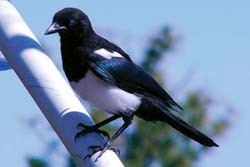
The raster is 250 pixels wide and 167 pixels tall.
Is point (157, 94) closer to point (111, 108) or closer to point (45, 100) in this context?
point (111, 108)

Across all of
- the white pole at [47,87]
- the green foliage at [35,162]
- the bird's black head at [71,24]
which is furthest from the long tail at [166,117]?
the green foliage at [35,162]

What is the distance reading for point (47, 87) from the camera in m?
1.81

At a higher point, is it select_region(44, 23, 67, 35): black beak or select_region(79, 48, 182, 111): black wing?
select_region(44, 23, 67, 35): black beak

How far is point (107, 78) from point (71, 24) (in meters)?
0.18

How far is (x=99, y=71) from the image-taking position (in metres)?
2.58

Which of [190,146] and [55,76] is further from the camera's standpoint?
[190,146]

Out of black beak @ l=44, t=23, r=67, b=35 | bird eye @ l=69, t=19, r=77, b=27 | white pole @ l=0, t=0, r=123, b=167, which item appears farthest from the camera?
bird eye @ l=69, t=19, r=77, b=27

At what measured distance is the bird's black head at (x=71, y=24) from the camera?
8.20 feet

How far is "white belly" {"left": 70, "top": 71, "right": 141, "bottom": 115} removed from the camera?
2.53m

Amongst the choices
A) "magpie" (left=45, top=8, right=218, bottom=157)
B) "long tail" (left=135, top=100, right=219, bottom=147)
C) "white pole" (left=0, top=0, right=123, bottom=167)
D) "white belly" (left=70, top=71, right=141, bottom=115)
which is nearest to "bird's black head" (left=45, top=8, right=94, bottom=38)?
"magpie" (left=45, top=8, right=218, bottom=157)

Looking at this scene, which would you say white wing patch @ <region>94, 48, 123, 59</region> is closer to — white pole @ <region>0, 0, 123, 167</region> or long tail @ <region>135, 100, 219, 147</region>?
long tail @ <region>135, 100, 219, 147</region>

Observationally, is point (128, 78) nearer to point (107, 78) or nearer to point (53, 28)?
point (107, 78)

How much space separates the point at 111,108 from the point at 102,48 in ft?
0.56

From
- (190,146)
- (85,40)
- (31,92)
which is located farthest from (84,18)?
(190,146)
